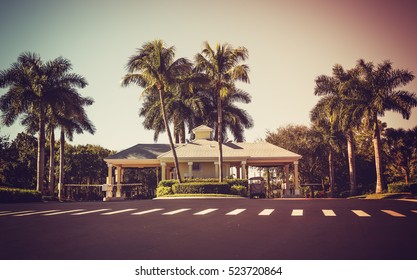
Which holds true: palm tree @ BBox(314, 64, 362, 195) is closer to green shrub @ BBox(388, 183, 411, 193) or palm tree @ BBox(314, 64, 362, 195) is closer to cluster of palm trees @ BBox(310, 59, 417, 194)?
cluster of palm trees @ BBox(310, 59, 417, 194)

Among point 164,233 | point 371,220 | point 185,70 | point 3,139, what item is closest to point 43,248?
point 164,233

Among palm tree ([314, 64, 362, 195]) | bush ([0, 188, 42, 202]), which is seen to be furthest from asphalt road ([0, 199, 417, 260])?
palm tree ([314, 64, 362, 195])

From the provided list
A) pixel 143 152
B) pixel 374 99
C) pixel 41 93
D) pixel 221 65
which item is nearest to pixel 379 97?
pixel 374 99

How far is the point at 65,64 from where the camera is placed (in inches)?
1604

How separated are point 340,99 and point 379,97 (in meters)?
6.40

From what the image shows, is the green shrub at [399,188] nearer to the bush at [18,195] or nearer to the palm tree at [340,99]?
the palm tree at [340,99]

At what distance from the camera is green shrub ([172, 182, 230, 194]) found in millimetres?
37531

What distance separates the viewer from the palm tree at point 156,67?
3853cm

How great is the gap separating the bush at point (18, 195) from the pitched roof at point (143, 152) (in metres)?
12.9

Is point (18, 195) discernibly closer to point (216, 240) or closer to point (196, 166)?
point (196, 166)

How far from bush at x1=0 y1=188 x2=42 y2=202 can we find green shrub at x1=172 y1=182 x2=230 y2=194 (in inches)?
457

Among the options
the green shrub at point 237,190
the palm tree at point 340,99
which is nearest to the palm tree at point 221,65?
the green shrub at point 237,190

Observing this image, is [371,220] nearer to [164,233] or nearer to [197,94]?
[164,233]

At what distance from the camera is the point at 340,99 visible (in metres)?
44.8
